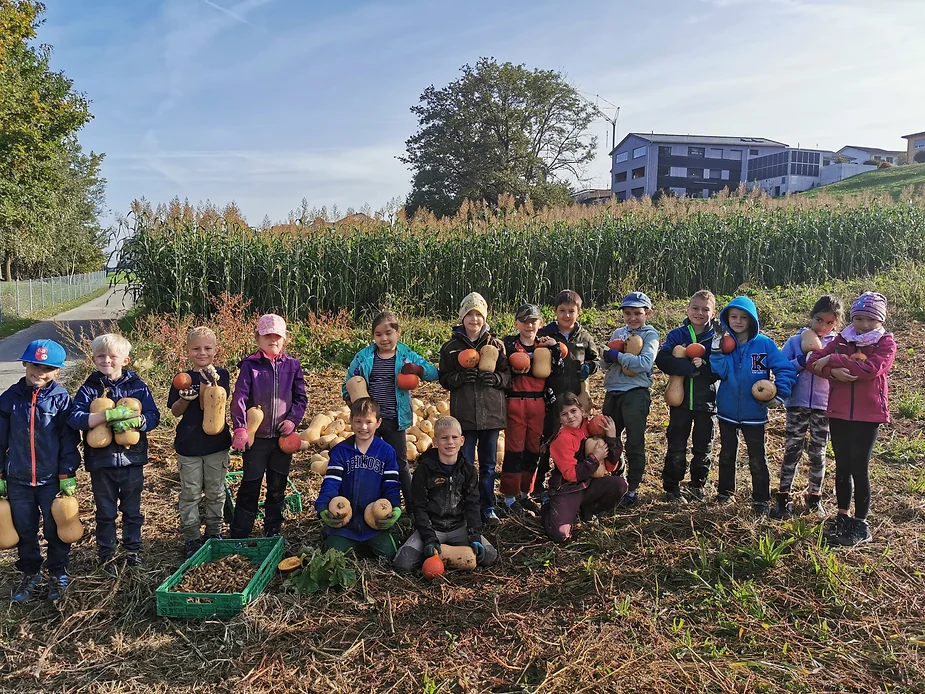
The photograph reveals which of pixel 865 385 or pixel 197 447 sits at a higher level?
pixel 865 385

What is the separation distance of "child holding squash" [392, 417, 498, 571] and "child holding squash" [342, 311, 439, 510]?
17.3 inches

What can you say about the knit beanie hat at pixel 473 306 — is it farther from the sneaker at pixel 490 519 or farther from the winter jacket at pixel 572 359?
the sneaker at pixel 490 519

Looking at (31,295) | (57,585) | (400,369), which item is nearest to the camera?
(57,585)

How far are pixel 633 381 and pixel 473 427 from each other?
1306mm

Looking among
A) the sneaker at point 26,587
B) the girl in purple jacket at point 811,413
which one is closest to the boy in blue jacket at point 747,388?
the girl in purple jacket at point 811,413

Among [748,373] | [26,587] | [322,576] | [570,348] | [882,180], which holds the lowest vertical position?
[26,587]

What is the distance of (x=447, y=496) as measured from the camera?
13.1ft

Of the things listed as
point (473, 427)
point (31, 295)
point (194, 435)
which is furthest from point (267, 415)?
point (31, 295)

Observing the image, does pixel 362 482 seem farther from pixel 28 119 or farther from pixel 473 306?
pixel 28 119

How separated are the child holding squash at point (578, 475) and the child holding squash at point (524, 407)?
0.95 ft

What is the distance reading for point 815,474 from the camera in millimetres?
4469

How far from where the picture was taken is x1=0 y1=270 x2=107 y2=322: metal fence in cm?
2066

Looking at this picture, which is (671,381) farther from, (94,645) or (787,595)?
(94,645)

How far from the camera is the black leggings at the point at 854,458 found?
4023 mm
